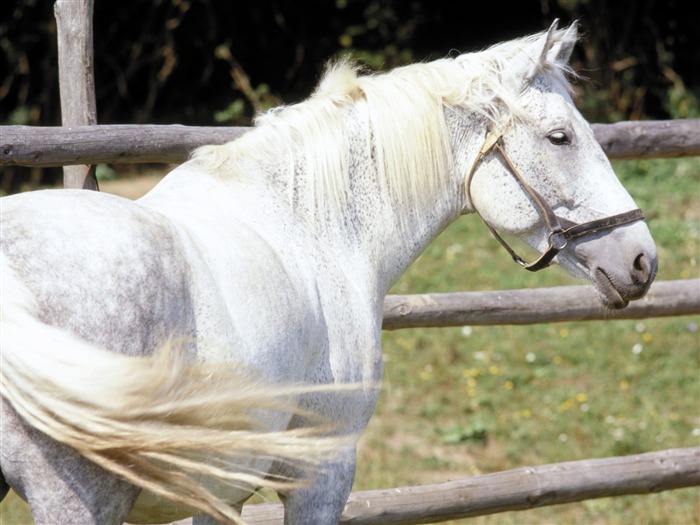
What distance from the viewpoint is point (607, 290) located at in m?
2.33

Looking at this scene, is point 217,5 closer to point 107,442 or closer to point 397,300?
point 397,300

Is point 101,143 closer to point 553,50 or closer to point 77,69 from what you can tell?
point 77,69

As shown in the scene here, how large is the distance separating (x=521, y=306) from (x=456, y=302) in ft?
0.89

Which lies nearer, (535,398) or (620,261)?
(620,261)

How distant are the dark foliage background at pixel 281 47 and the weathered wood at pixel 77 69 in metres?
6.07

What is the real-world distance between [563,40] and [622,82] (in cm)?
734

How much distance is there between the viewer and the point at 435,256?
22.0 feet

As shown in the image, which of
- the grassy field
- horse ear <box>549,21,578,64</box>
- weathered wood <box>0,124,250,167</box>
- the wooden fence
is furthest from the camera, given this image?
the grassy field

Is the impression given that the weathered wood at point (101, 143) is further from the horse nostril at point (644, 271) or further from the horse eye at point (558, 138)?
the horse nostril at point (644, 271)

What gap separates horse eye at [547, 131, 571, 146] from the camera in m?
2.31

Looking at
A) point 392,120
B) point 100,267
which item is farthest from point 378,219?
point 100,267

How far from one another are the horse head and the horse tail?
3.19 ft

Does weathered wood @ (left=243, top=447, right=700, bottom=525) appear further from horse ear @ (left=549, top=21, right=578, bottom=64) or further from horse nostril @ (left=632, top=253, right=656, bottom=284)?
horse ear @ (left=549, top=21, right=578, bottom=64)

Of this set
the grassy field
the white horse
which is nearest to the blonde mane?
the white horse
